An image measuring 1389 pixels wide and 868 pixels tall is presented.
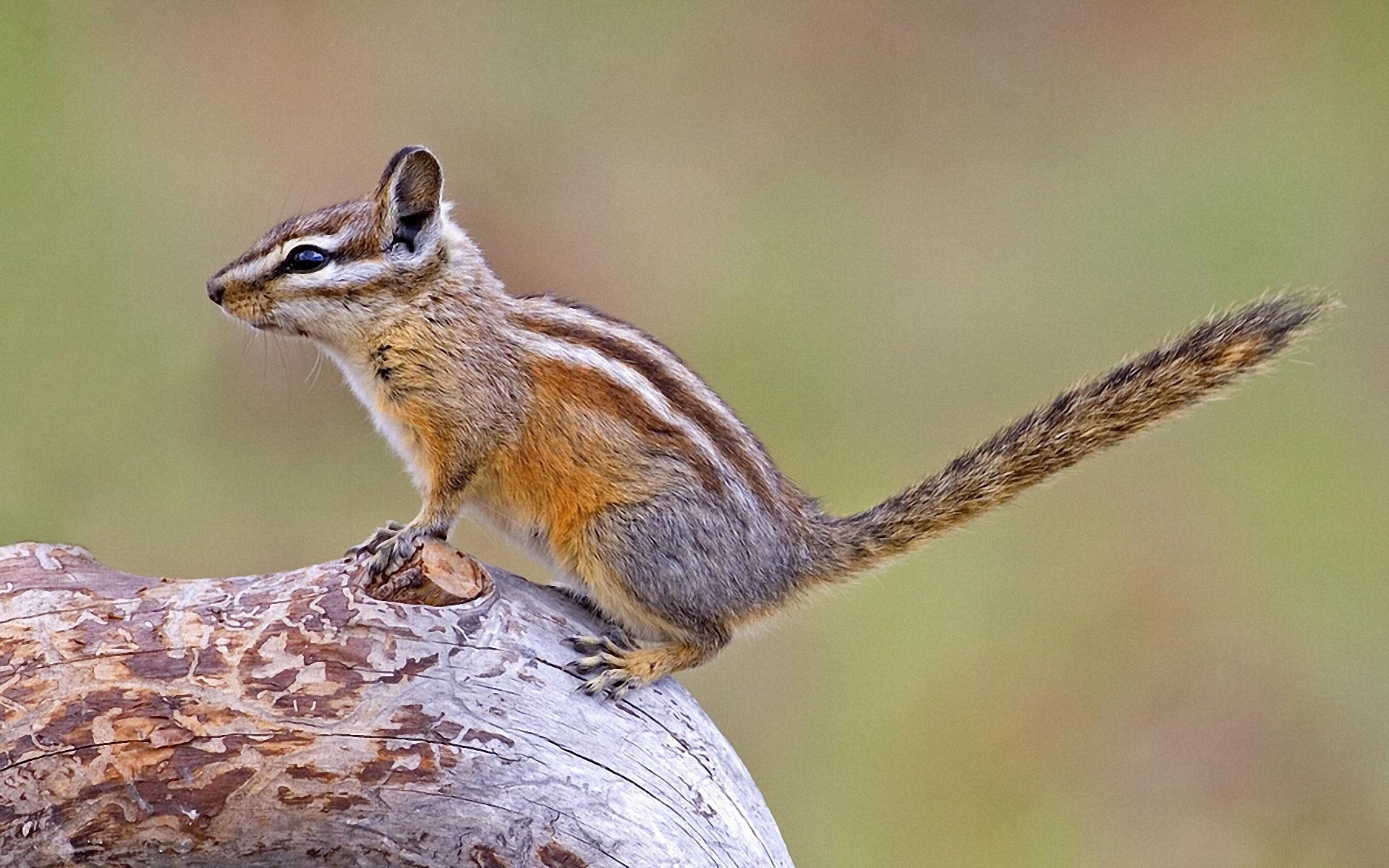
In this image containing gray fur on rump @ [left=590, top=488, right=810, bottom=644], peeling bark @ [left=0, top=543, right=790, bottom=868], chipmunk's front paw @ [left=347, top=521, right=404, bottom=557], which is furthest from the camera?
gray fur on rump @ [left=590, top=488, right=810, bottom=644]

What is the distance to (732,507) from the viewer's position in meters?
2.21

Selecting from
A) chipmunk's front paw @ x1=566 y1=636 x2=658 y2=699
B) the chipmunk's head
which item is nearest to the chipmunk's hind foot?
chipmunk's front paw @ x1=566 y1=636 x2=658 y2=699

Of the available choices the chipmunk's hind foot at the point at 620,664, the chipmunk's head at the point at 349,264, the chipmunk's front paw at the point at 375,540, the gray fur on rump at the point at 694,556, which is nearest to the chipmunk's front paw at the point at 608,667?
the chipmunk's hind foot at the point at 620,664

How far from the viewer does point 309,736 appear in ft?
5.86

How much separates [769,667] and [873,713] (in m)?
0.29

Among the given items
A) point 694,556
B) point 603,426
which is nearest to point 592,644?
point 694,556

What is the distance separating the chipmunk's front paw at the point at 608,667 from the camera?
2.03 meters

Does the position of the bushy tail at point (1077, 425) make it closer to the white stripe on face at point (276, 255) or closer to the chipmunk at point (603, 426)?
the chipmunk at point (603, 426)

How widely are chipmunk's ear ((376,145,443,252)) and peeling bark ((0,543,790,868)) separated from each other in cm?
55

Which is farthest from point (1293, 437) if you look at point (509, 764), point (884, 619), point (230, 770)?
point (230, 770)

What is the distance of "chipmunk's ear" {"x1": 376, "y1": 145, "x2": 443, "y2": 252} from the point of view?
2.20 metres

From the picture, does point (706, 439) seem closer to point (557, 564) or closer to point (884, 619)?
point (557, 564)

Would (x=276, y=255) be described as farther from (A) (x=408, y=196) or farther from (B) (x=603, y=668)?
(B) (x=603, y=668)

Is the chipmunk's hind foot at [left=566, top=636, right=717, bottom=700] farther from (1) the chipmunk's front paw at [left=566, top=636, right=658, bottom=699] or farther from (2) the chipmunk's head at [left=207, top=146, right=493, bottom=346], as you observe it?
(2) the chipmunk's head at [left=207, top=146, right=493, bottom=346]
